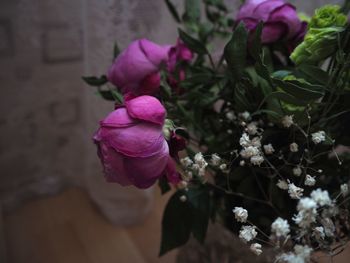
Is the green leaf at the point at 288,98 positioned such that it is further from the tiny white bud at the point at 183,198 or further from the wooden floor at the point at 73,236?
the wooden floor at the point at 73,236

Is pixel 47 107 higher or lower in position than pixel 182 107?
lower

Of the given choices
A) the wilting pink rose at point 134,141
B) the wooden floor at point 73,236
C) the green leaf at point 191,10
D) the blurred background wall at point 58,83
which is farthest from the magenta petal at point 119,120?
the wooden floor at point 73,236

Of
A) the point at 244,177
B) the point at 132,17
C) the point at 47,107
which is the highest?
the point at 132,17

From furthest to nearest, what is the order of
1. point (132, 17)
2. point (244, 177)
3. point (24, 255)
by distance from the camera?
point (24, 255) < point (132, 17) < point (244, 177)

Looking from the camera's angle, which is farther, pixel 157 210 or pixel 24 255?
pixel 157 210

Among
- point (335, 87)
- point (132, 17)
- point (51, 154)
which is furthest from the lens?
point (51, 154)

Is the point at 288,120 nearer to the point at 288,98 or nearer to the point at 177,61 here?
the point at 288,98

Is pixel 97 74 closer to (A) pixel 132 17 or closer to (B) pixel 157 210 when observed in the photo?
(A) pixel 132 17

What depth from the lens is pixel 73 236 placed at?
829mm

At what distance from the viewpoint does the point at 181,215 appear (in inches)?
19.2

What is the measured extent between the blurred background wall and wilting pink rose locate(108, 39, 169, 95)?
0.22 metres

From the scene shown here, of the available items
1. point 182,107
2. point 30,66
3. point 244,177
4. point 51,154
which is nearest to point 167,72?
point 182,107

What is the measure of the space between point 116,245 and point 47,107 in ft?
1.07

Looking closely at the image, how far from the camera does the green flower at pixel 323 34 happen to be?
0.35 meters
